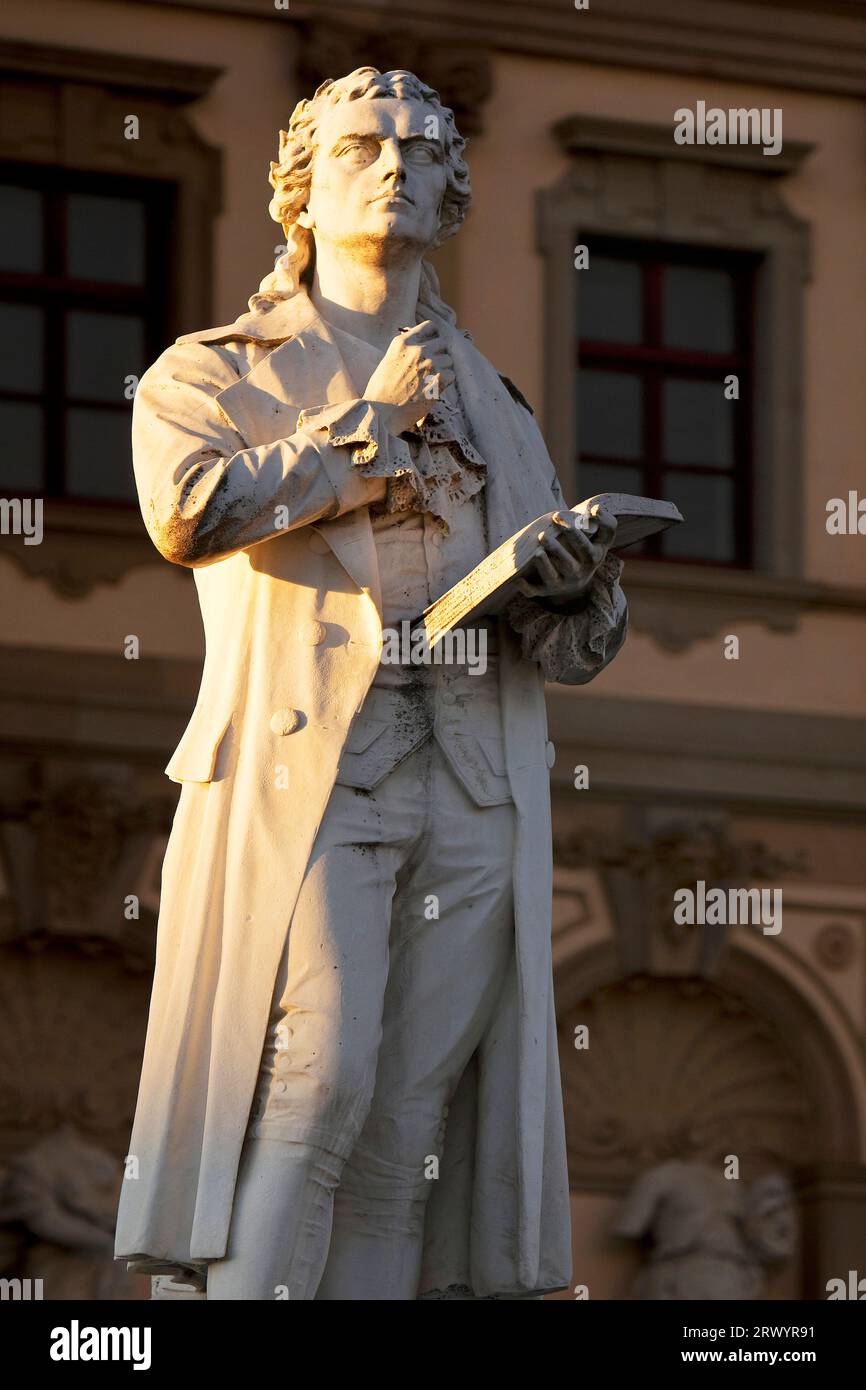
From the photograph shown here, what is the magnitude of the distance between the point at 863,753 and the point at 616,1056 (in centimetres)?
196

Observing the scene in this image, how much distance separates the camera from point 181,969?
20.1 ft

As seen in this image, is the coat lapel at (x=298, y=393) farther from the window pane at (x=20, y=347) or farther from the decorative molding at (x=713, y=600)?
the decorative molding at (x=713, y=600)

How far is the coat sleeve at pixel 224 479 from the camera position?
20.0 ft

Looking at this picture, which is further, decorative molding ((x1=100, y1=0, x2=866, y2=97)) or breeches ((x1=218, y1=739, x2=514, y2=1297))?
decorative molding ((x1=100, y1=0, x2=866, y2=97))

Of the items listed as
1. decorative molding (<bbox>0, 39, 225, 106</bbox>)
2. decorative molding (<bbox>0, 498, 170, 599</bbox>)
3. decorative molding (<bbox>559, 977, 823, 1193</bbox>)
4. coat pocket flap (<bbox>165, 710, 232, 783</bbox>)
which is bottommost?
coat pocket flap (<bbox>165, 710, 232, 783</bbox>)

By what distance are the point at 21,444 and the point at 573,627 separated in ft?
39.3

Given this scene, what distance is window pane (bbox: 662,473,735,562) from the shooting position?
19344 millimetres

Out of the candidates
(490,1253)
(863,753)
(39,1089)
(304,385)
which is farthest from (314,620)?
(863,753)

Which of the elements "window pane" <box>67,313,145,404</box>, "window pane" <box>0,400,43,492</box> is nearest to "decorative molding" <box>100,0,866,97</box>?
"window pane" <box>67,313,145,404</box>

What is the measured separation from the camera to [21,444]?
59.4 ft

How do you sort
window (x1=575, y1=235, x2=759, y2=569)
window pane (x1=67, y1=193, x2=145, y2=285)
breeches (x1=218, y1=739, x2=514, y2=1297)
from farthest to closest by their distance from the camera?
window (x1=575, y1=235, x2=759, y2=569), window pane (x1=67, y1=193, x2=145, y2=285), breeches (x1=218, y1=739, x2=514, y2=1297)

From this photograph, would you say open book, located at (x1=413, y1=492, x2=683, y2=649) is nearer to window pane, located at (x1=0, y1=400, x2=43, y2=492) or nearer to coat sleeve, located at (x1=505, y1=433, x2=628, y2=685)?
coat sleeve, located at (x1=505, y1=433, x2=628, y2=685)

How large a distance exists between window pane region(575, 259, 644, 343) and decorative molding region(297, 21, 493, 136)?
87 cm
